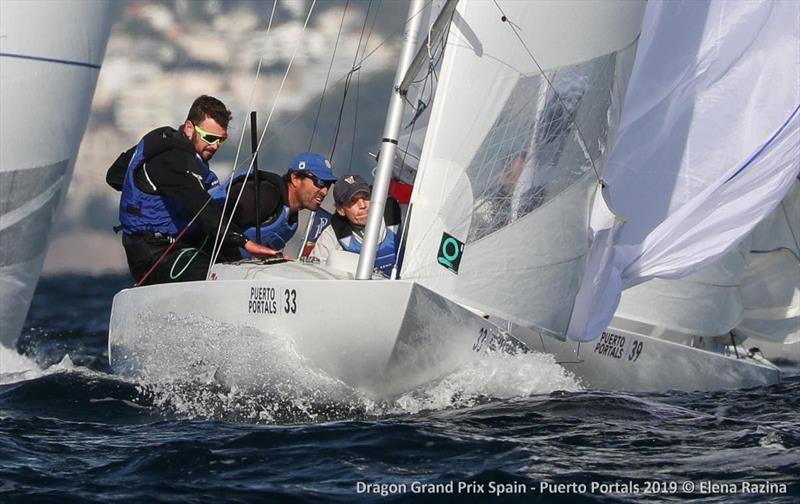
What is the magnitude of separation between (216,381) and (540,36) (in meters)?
1.73

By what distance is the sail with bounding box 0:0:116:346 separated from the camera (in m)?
7.51

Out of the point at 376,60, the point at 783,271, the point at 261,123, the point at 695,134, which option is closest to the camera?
the point at 695,134

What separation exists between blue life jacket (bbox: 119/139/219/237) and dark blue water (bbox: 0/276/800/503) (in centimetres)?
70

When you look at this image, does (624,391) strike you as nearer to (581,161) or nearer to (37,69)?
(581,161)

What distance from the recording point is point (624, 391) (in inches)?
265

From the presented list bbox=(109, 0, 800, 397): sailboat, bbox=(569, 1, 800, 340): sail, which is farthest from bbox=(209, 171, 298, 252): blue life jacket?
bbox=(569, 1, 800, 340): sail

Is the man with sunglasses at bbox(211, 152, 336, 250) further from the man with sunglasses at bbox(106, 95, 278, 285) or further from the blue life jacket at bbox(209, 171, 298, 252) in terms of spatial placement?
the man with sunglasses at bbox(106, 95, 278, 285)

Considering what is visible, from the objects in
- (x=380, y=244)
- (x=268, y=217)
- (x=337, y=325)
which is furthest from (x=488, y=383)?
(x=268, y=217)

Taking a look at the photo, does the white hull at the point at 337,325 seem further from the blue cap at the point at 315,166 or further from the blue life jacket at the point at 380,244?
the blue cap at the point at 315,166

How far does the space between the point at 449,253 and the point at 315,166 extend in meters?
1.18

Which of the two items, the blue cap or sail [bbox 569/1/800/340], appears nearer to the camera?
the blue cap

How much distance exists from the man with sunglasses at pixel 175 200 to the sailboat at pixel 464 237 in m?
0.49

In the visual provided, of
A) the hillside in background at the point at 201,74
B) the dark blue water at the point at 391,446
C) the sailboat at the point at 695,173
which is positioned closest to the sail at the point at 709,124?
the sailboat at the point at 695,173

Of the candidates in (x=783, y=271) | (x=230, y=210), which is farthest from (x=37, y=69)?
(x=783, y=271)
